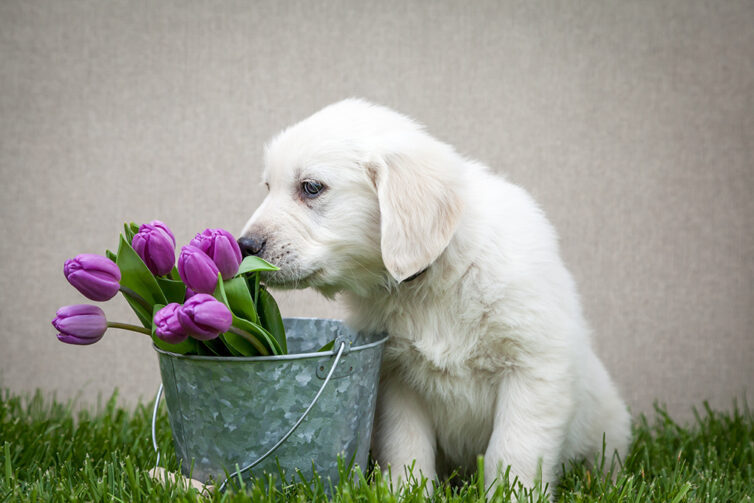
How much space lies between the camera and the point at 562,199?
2924 millimetres

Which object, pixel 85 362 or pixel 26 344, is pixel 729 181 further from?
pixel 26 344

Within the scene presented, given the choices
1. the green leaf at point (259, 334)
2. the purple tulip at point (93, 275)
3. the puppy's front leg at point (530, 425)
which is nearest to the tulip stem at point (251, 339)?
the green leaf at point (259, 334)

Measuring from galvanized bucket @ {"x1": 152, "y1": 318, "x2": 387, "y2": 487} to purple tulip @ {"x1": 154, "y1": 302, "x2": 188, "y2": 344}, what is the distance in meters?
0.13

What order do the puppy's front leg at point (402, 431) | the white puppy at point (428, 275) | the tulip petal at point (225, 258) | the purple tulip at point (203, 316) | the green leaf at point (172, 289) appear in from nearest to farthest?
1. the purple tulip at point (203, 316)
2. the tulip petal at point (225, 258)
3. the green leaf at point (172, 289)
4. the white puppy at point (428, 275)
5. the puppy's front leg at point (402, 431)

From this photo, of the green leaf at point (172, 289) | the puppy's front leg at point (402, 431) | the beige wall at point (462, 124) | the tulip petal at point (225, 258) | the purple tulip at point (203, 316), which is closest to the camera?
the purple tulip at point (203, 316)

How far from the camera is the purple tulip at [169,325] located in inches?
48.9

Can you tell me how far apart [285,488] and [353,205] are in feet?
2.09

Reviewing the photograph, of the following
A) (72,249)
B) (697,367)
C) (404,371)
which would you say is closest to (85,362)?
(72,249)

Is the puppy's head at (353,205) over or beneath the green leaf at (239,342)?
over

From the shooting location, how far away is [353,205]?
1.61 metres

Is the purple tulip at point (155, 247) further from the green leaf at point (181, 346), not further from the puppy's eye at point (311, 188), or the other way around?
the puppy's eye at point (311, 188)

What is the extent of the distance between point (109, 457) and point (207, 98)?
160 cm

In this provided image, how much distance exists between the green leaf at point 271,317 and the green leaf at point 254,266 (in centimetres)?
12

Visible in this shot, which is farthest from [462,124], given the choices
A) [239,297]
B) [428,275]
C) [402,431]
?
[239,297]
